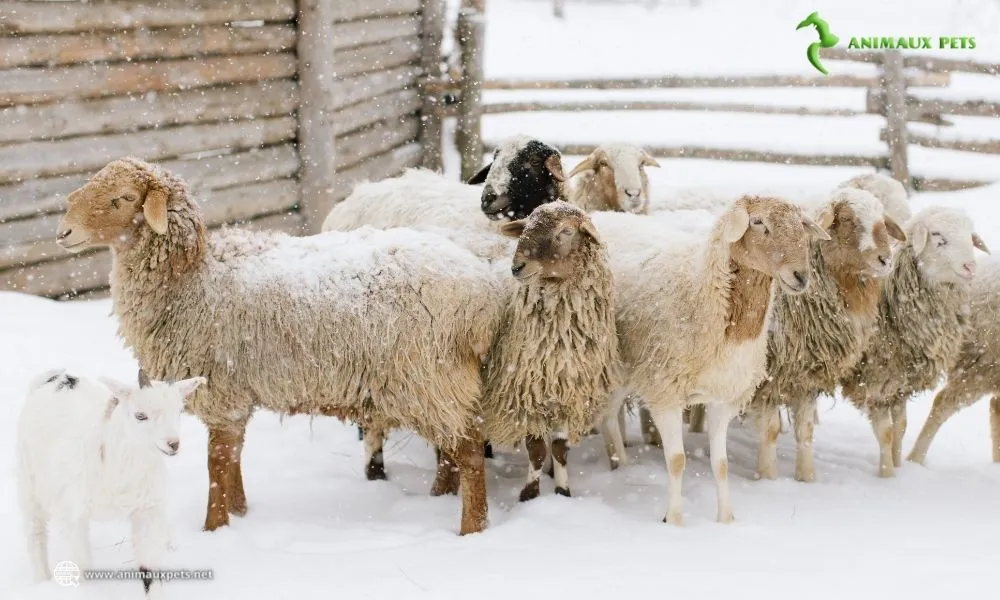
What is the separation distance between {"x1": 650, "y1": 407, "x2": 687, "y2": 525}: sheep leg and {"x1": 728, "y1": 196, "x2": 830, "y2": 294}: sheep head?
0.83 metres

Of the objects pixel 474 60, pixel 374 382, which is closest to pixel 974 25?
pixel 474 60

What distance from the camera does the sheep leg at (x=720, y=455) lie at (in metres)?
4.79

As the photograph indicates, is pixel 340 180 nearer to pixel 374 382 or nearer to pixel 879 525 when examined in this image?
pixel 374 382

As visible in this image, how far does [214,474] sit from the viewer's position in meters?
4.38

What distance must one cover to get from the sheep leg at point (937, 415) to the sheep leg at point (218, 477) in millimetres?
4221

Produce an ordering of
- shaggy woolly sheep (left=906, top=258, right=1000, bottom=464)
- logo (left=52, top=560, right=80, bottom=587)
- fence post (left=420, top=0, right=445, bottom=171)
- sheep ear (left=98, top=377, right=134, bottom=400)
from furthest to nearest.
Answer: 1. fence post (left=420, top=0, right=445, bottom=171)
2. shaggy woolly sheep (left=906, top=258, right=1000, bottom=464)
3. logo (left=52, top=560, right=80, bottom=587)
4. sheep ear (left=98, top=377, right=134, bottom=400)

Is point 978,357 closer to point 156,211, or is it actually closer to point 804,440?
point 804,440

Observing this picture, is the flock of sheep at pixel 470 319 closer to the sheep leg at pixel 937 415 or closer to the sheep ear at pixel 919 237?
the sheep ear at pixel 919 237

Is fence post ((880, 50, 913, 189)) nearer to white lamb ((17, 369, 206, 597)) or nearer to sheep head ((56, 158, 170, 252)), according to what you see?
sheep head ((56, 158, 170, 252))

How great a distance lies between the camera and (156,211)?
4.18 m

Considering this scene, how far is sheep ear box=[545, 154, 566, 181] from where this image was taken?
17.8ft

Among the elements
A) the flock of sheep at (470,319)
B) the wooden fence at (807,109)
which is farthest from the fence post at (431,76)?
the flock of sheep at (470,319)

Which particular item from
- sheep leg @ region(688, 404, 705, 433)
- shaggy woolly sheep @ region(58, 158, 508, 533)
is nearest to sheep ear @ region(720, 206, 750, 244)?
shaggy woolly sheep @ region(58, 158, 508, 533)

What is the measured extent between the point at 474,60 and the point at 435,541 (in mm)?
8081
